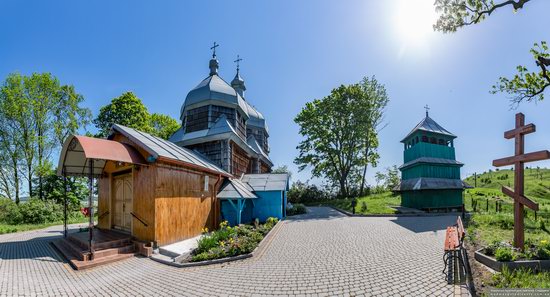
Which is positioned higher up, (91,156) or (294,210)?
(91,156)

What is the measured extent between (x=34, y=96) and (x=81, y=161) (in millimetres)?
17999

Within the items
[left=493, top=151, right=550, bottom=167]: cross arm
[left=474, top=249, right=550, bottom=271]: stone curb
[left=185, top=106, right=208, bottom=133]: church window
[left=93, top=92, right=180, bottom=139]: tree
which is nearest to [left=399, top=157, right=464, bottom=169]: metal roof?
[left=493, top=151, right=550, bottom=167]: cross arm

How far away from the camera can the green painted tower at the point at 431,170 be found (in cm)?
1794

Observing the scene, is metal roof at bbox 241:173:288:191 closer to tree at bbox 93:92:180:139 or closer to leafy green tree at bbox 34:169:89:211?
tree at bbox 93:92:180:139

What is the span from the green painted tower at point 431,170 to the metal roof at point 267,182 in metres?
9.14

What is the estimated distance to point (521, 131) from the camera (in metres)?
7.07

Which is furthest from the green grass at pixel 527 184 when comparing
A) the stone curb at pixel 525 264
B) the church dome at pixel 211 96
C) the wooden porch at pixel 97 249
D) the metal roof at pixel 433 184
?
the wooden porch at pixel 97 249

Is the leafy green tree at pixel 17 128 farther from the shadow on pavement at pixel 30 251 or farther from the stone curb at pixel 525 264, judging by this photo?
the stone curb at pixel 525 264

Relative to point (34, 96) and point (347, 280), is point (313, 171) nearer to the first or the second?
point (347, 280)

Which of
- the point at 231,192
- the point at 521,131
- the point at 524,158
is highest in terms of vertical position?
the point at 521,131

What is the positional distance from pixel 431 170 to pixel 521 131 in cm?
1217

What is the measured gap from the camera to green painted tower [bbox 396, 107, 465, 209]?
58.9 ft

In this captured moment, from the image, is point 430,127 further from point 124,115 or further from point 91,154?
point 124,115

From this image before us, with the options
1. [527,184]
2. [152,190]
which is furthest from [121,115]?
[527,184]
